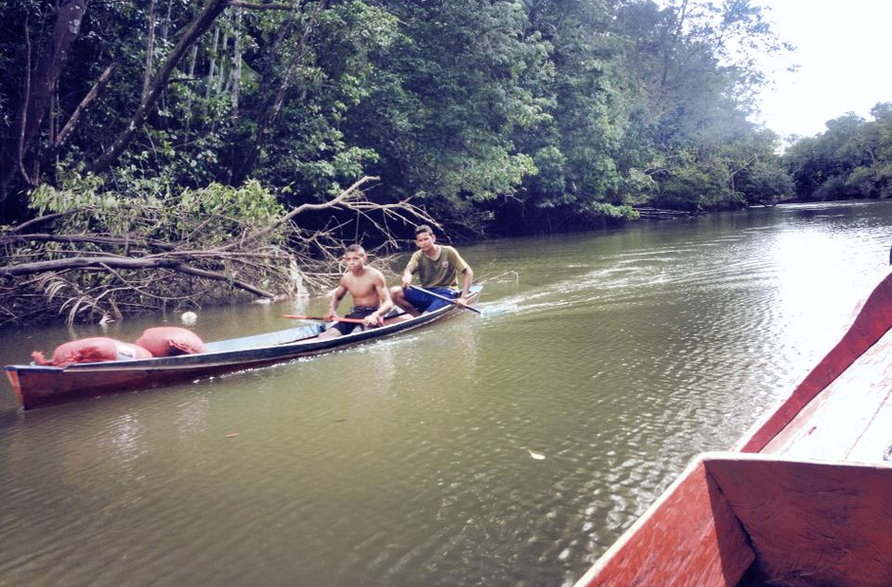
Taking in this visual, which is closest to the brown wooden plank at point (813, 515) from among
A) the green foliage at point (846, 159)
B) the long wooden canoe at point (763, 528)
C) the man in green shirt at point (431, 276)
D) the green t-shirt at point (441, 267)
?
the long wooden canoe at point (763, 528)

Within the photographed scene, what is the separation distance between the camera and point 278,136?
14.4 meters

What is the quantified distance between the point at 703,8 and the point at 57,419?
1461 inches

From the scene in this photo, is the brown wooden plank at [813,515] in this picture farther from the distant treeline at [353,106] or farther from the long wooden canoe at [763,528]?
the distant treeline at [353,106]

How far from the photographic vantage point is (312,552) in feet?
9.18

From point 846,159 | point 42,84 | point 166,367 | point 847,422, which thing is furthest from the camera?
point 846,159

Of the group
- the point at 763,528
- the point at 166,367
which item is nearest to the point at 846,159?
the point at 166,367

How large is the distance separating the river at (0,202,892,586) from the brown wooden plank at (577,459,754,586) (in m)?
0.87

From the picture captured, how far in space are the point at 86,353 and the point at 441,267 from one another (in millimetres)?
4470

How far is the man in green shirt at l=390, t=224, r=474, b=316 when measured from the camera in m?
8.27

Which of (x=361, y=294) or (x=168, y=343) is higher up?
(x=361, y=294)

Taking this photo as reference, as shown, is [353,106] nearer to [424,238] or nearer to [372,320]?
[424,238]

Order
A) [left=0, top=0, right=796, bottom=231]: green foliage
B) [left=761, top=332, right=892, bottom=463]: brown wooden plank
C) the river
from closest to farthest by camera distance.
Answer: [left=761, top=332, right=892, bottom=463]: brown wooden plank < the river < [left=0, top=0, right=796, bottom=231]: green foliage

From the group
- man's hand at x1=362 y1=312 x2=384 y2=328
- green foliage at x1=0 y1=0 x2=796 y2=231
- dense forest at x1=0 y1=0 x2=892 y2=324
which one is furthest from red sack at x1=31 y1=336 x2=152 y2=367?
green foliage at x1=0 y1=0 x2=796 y2=231

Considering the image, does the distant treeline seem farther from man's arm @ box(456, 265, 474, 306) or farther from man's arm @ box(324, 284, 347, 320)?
man's arm @ box(456, 265, 474, 306)
